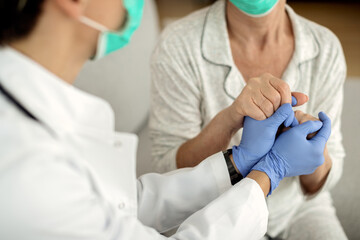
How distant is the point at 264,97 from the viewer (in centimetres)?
93

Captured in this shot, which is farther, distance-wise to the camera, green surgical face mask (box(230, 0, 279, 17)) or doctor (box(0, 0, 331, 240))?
green surgical face mask (box(230, 0, 279, 17))

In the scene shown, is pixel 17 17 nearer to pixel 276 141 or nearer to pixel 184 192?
pixel 184 192

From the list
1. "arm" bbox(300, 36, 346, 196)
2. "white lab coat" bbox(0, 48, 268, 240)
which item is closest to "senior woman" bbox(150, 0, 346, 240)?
"arm" bbox(300, 36, 346, 196)

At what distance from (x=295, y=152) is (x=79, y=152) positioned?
0.52 metres

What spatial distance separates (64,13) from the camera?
0.63 metres

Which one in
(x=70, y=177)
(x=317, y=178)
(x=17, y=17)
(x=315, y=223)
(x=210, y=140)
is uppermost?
(x=17, y=17)

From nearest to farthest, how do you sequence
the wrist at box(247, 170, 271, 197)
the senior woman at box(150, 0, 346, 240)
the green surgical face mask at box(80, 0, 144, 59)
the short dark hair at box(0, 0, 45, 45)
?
1. the short dark hair at box(0, 0, 45, 45)
2. the green surgical face mask at box(80, 0, 144, 59)
3. the wrist at box(247, 170, 271, 197)
4. the senior woman at box(150, 0, 346, 240)

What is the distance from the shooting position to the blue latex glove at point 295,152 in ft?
3.05

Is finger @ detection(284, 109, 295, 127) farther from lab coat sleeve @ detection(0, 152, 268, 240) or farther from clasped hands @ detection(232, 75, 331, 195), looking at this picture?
lab coat sleeve @ detection(0, 152, 268, 240)

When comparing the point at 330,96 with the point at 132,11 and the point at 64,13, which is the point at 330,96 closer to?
the point at 132,11

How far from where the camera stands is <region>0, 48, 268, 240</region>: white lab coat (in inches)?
23.3

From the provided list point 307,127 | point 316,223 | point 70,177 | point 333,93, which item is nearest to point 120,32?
point 70,177

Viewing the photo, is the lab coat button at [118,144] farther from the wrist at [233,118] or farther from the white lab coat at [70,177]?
the wrist at [233,118]

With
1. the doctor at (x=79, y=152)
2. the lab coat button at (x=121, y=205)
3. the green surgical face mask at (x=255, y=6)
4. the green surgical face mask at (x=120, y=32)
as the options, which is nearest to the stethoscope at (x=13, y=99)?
the doctor at (x=79, y=152)
